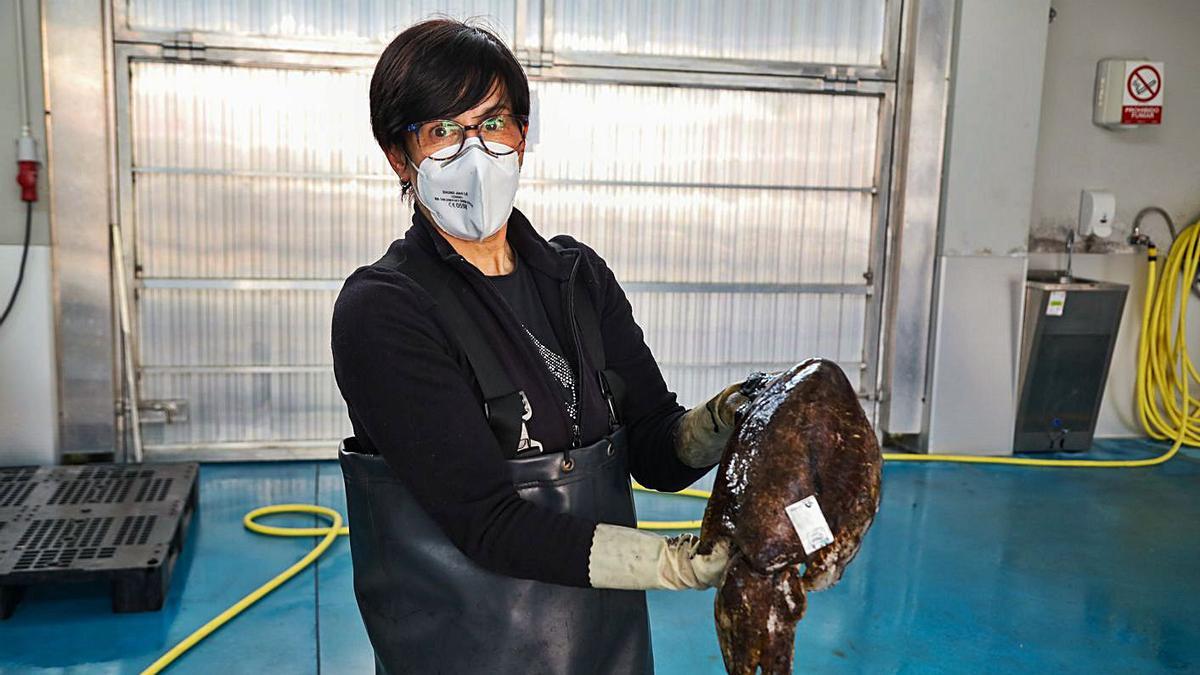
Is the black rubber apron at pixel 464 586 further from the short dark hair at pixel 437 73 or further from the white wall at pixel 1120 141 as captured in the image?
the white wall at pixel 1120 141

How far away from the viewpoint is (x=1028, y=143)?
231 inches

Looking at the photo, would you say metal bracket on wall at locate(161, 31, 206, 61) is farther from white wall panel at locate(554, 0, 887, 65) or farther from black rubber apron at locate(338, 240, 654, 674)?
black rubber apron at locate(338, 240, 654, 674)

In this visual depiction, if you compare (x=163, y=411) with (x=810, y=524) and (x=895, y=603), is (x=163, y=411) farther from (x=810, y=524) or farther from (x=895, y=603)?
(x=810, y=524)

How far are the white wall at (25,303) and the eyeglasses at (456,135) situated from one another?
4.04 meters

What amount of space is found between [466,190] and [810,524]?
759mm

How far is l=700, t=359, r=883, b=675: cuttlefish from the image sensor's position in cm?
155

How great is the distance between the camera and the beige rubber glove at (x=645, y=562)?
1528 millimetres

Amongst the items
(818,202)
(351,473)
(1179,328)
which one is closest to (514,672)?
(351,473)

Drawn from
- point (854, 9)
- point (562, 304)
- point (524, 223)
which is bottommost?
point (562, 304)

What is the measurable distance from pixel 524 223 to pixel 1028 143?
4.76m

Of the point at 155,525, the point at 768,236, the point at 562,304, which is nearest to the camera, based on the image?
the point at 562,304

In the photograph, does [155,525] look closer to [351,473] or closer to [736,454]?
[351,473]

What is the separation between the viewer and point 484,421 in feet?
5.08

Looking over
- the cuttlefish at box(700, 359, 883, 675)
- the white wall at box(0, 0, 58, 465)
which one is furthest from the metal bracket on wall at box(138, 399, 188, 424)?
the cuttlefish at box(700, 359, 883, 675)
